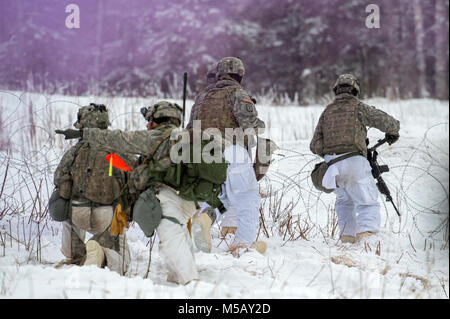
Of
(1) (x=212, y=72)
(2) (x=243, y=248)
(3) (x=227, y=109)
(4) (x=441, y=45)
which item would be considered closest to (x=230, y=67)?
(1) (x=212, y=72)

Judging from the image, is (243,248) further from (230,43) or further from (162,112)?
(230,43)

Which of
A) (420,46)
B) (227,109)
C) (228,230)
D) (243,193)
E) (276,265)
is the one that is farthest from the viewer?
(420,46)

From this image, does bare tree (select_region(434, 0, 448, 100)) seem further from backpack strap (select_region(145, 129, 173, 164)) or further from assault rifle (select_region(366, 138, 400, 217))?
backpack strap (select_region(145, 129, 173, 164))

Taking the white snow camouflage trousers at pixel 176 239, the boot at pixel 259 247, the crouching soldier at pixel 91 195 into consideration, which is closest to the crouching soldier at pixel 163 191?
the white snow camouflage trousers at pixel 176 239

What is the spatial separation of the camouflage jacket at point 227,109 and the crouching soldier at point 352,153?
850 millimetres

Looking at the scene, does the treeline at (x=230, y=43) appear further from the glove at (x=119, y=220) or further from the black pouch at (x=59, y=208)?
the glove at (x=119, y=220)

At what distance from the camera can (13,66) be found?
17.9 meters

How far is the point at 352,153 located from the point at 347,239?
863mm

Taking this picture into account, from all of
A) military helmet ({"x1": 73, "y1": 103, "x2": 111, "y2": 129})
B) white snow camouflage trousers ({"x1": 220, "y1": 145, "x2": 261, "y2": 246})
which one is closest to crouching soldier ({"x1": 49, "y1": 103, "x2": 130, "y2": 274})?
military helmet ({"x1": 73, "y1": 103, "x2": 111, "y2": 129})

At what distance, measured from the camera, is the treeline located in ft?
57.0

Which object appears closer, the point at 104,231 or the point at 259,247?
the point at 104,231

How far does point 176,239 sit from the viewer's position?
123 inches

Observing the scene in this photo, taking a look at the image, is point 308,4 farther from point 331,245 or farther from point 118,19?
point 331,245
